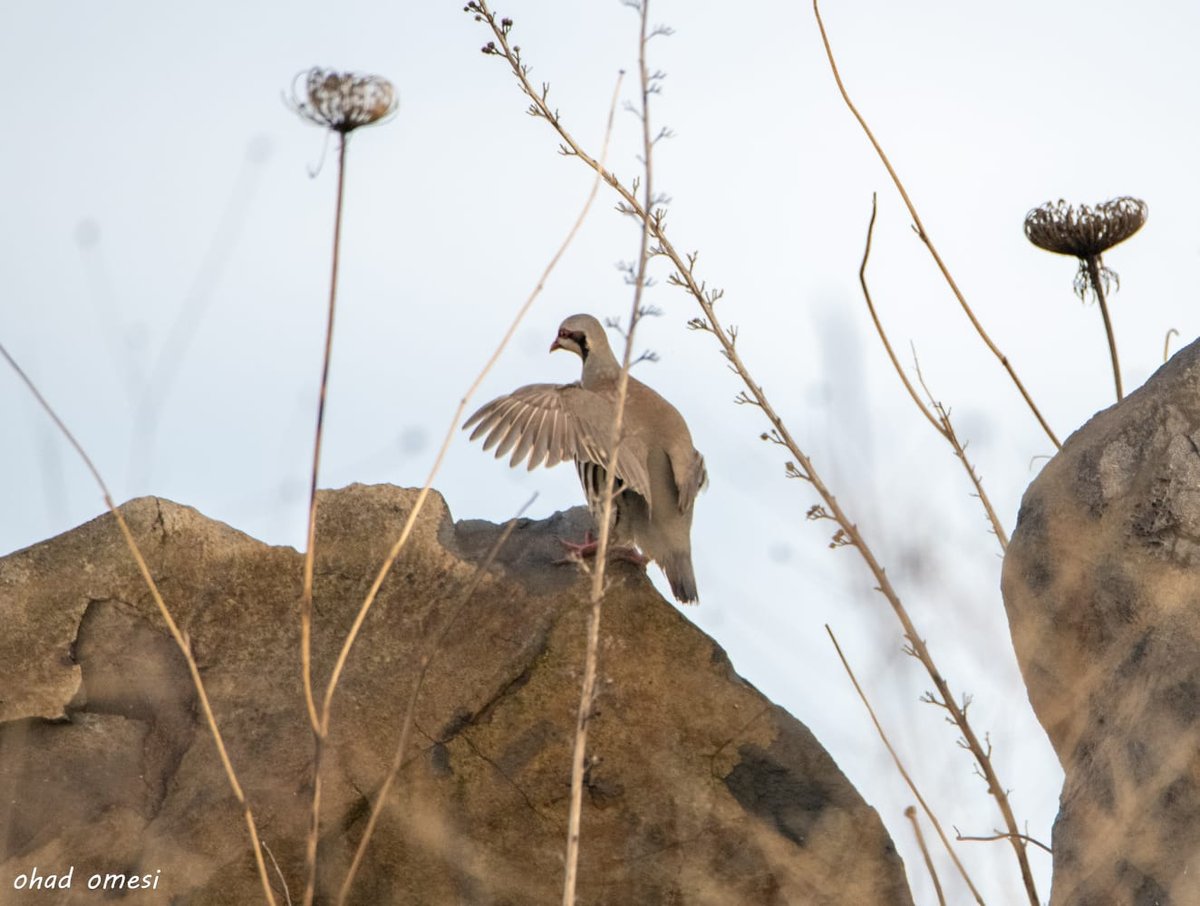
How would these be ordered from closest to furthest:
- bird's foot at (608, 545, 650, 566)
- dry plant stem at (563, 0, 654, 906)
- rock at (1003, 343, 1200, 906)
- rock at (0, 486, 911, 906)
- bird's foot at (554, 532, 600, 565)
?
1. dry plant stem at (563, 0, 654, 906)
2. rock at (1003, 343, 1200, 906)
3. rock at (0, 486, 911, 906)
4. bird's foot at (554, 532, 600, 565)
5. bird's foot at (608, 545, 650, 566)

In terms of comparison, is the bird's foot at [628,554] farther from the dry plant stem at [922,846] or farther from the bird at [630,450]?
the dry plant stem at [922,846]

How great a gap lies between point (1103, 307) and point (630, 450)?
1748mm

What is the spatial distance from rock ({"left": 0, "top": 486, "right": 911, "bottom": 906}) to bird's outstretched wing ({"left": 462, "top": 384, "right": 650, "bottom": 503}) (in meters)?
1.00

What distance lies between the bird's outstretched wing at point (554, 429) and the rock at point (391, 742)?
39.3 inches

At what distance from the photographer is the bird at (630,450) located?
18.4ft

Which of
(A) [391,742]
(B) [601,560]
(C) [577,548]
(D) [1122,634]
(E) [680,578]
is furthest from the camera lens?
(E) [680,578]

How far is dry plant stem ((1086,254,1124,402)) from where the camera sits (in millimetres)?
4408

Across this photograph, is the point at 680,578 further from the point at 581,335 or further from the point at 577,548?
the point at 581,335

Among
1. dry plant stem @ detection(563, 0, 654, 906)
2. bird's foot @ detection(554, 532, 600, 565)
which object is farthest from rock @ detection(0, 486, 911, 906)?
dry plant stem @ detection(563, 0, 654, 906)

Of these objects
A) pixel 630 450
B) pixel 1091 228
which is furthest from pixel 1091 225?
pixel 630 450

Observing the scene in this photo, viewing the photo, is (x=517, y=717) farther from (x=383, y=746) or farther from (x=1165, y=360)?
(x=1165, y=360)

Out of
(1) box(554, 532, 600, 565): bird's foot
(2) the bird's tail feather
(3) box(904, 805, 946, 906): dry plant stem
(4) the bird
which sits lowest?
(3) box(904, 805, 946, 906): dry plant stem

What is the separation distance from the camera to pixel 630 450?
572cm

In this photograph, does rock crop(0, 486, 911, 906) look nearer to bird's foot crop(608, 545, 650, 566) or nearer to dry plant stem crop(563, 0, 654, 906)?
bird's foot crop(608, 545, 650, 566)
